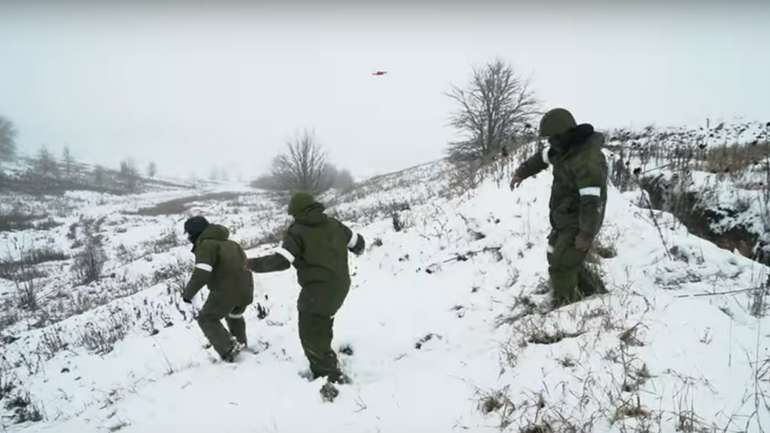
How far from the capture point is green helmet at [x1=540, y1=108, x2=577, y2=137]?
3.55m

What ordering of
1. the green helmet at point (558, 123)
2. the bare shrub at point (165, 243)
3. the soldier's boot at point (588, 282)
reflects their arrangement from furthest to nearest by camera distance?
1. the bare shrub at point (165, 243)
2. the soldier's boot at point (588, 282)
3. the green helmet at point (558, 123)

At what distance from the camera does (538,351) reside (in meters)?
3.18

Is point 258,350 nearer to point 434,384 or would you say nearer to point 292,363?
point 292,363

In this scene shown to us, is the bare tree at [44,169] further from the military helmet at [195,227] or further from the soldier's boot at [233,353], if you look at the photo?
the soldier's boot at [233,353]

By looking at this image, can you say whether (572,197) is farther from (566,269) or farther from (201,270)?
(201,270)

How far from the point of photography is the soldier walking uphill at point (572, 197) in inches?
132

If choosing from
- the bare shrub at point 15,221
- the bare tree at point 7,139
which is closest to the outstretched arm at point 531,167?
the bare shrub at point 15,221

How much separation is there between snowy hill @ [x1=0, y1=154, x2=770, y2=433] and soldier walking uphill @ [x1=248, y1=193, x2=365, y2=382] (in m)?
0.31

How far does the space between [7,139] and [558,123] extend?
274 ft

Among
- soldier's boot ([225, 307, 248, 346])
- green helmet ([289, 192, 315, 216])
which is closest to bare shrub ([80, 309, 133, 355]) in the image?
soldier's boot ([225, 307, 248, 346])

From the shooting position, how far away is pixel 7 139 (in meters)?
59.8

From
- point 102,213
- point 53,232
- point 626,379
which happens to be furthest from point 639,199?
point 102,213

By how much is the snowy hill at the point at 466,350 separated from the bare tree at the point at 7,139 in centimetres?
7229

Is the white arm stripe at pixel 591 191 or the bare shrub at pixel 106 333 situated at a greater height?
the white arm stripe at pixel 591 191
